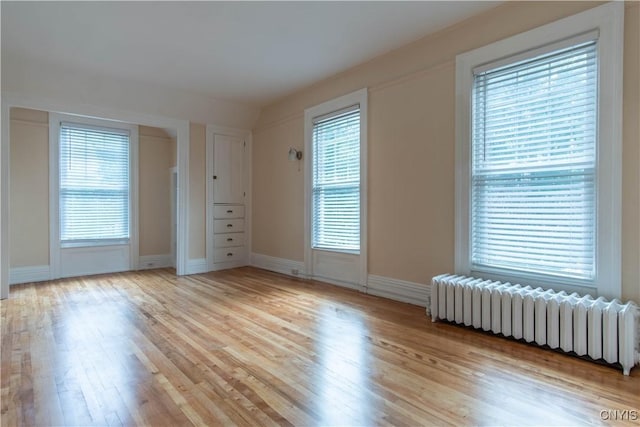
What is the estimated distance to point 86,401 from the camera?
1934 mm

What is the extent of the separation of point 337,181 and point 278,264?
194 centimetres

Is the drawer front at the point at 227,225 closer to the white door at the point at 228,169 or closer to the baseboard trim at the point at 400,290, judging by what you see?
the white door at the point at 228,169

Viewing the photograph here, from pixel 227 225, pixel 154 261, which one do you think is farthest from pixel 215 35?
pixel 154 261

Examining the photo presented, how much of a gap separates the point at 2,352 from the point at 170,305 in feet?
4.86

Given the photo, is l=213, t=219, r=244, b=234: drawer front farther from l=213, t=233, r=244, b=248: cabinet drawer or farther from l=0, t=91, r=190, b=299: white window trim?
l=0, t=91, r=190, b=299: white window trim

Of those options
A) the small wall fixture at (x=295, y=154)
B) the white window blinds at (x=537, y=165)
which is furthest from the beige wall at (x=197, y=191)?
the white window blinds at (x=537, y=165)

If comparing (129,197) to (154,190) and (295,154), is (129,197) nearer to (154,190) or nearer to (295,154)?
(154,190)

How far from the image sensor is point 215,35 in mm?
3533

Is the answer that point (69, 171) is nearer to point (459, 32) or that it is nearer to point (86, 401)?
point (86, 401)

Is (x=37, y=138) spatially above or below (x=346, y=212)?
above

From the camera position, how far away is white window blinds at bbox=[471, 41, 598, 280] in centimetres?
264

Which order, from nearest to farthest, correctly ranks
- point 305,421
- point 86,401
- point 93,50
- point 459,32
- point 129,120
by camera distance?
point 305,421 → point 86,401 → point 459,32 → point 93,50 → point 129,120

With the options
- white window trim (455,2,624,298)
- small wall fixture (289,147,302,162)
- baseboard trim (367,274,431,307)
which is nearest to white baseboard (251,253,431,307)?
baseboard trim (367,274,431,307)

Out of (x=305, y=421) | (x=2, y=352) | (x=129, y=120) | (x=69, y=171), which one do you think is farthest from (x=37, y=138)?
(x=305, y=421)
